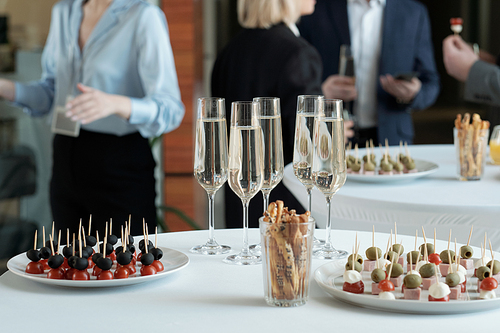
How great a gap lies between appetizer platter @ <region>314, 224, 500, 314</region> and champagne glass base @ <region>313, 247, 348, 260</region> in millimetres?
104

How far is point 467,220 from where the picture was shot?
1312mm

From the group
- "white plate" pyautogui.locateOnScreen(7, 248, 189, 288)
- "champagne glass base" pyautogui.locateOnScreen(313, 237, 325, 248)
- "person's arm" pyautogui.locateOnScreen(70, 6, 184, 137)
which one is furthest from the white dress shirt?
"white plate" pyautogui.locateOnScreen(7, 248, 189, 288)

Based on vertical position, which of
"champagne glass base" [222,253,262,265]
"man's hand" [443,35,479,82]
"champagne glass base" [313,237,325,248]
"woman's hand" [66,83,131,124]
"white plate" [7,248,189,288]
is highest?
"man's hand" [443,35,479,82]

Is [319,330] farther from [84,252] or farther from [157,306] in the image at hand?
[84,252]

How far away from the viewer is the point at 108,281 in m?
0.82

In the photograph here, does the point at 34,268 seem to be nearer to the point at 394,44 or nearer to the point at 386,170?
the point at 386,170

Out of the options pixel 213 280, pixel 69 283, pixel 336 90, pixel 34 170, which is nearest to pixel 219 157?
pixel 213 280

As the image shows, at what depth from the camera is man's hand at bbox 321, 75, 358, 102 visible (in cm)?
248

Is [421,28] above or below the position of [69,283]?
above

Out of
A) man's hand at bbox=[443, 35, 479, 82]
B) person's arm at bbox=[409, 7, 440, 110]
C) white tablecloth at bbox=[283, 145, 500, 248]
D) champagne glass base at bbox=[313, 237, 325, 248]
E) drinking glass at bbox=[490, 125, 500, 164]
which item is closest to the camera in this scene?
champagne glass base at bbox=[313, 237, 325, 248]

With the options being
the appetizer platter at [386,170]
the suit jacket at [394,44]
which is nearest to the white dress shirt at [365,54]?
the suit jacket at [394,44]

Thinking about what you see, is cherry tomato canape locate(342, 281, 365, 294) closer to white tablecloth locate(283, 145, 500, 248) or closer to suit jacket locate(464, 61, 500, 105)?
white tablecloth locate(283, 145, 500, 248)

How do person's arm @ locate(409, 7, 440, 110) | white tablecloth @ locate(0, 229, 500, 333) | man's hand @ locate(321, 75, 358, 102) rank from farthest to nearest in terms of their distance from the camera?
person's arm @ locate(409, 7, 440, 110) → man's hand @ locate(321, 75, 358, 102) → white tablecloth @ locate(0, 229, 500, 333)

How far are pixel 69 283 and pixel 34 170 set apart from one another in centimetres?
239
